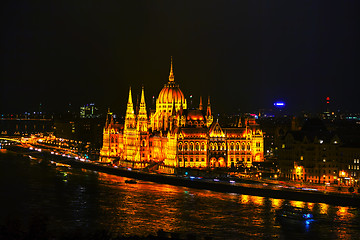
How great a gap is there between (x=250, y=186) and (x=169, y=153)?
20356mm

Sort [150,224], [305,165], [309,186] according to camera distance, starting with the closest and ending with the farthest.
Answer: [150,224]
[309,186]
[305,165]

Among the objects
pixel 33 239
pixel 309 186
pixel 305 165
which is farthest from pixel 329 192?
pixel 33 239

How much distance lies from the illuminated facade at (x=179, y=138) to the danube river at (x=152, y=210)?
10232 millimetres

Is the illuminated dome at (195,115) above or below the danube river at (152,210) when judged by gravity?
above

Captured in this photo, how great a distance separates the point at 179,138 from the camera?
86188 mm

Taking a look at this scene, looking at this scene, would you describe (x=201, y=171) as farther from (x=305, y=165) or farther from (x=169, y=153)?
(x=305, y=165)

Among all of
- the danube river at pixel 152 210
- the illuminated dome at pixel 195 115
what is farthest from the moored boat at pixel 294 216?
the illuminated dome at pixel 195 115

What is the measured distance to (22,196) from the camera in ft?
211

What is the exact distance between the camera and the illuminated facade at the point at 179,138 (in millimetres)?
86625

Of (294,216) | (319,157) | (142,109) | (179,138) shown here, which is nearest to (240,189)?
(319,157)

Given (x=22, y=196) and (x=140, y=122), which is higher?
(x=140, y=122)

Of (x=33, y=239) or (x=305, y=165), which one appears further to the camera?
(x=305, y=165)

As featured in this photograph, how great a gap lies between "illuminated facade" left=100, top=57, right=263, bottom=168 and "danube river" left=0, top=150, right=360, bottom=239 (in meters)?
10.2

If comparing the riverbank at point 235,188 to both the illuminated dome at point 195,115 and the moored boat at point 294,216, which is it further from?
the illuminated dome at point 195,115
